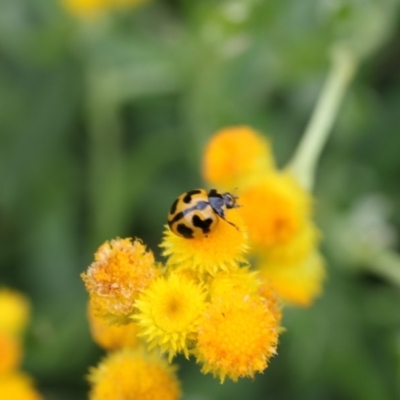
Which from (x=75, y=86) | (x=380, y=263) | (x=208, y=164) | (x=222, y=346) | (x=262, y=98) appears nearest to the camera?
(x=222, y=346)

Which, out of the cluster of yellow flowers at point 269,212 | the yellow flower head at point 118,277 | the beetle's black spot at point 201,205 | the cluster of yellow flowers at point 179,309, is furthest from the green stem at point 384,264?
the yellow flower head at point 118,277

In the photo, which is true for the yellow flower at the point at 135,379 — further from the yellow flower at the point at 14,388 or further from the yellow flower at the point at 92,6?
the yellow flower at the point at 92,6

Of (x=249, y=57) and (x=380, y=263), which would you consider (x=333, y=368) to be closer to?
(x=380, y=263)

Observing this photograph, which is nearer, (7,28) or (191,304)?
(191,304)

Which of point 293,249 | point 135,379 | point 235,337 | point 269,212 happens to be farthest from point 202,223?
point 293,249

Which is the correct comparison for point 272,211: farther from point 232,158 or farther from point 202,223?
point 202,223

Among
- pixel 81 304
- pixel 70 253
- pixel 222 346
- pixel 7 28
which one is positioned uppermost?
pixel 7 28

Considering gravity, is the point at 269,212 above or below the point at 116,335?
above

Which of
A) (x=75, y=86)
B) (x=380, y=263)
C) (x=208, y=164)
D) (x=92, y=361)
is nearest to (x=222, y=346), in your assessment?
(x=208, y=164)

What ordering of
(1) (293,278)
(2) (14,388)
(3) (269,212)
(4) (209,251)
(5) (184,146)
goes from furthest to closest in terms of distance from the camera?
(5) (184,146), (2) (14,388), (1) (293,278), (3) (269,212), (4) (209,251)
